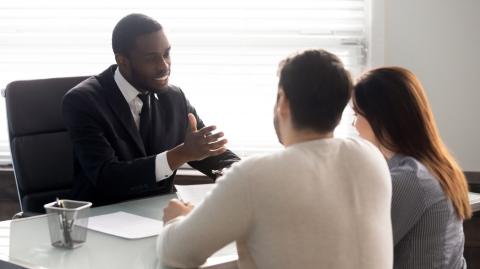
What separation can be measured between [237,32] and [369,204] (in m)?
1.93

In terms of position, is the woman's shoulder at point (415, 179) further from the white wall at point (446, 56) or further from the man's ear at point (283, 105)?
the white wall at point (446, 56)

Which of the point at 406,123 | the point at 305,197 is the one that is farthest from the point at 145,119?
the point at 305,197

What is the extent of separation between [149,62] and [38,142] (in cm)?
49

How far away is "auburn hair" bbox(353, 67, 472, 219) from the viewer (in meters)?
1.81

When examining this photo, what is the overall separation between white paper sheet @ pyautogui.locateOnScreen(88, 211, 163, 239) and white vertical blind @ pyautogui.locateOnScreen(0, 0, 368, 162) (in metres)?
1.21

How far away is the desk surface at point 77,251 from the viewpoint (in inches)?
67.9

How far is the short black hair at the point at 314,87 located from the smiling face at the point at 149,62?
3.98ft

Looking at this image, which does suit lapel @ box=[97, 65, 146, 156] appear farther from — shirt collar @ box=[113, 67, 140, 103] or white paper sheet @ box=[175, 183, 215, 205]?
white paper sheet @ box=[175, 183, 215, 205]

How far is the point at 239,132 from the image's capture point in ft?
10.9

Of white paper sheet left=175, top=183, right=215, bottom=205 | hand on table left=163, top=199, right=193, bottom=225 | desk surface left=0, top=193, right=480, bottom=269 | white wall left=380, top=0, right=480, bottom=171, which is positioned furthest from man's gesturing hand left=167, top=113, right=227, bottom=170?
white wall left=380, top=0, right=480, bottom=171

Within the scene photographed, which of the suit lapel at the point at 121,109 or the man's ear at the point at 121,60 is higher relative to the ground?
the man's ear at the point at 121,60

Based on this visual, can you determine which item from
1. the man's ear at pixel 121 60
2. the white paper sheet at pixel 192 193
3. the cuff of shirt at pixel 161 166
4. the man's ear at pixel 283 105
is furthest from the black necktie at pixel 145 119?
the man's ear at pixel 283 105

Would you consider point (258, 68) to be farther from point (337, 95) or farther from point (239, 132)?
point (337, 95)

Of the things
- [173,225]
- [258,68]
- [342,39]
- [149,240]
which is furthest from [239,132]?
[173,225]
